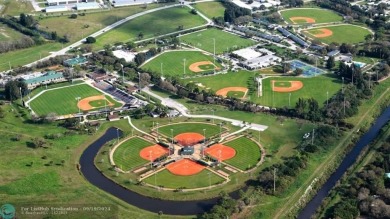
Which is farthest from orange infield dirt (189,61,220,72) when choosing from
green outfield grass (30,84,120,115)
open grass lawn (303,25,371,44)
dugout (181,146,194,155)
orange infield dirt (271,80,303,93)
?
dugout (181,146,194,155)

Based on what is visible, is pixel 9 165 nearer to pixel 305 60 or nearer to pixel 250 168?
pixel 250 168

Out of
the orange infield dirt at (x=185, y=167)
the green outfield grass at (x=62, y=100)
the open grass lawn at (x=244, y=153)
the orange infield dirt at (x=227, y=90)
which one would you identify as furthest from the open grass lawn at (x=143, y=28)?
the orange infield dirt at (x=185, y=167)

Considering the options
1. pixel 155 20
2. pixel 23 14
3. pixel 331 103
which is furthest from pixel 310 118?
pixel 23 14

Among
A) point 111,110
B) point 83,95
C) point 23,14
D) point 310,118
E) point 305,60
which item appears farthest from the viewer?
point 23,14

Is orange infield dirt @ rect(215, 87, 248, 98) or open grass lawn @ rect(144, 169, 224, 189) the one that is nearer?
open grass lawn @ rect(144, 169, 224, 189)

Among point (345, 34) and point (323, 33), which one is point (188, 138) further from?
point (345, 34)

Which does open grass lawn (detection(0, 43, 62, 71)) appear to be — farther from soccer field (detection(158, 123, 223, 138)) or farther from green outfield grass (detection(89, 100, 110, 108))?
soccer field (detection(158, 123, 223, 138))

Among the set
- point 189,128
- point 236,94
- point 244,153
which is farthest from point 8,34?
point 244,153
